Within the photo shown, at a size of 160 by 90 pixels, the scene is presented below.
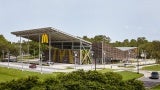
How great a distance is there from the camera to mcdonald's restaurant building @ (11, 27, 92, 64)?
99.9 m

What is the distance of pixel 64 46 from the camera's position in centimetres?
11600

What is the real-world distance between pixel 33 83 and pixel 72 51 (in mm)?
90016

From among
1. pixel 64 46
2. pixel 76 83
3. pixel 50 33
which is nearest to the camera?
pixel 76 83

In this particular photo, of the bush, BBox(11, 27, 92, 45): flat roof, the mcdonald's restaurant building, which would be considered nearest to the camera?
the bush

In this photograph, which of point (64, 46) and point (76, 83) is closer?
point (76, 83)

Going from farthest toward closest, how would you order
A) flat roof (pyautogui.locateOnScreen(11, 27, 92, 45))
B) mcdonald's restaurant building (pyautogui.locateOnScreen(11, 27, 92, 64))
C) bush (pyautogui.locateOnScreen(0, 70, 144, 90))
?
mcdonald's restaurant building (pyautogui.locateOnScreen(11, 27, 92, 64)), flat roof (pyautogui.locateOnScreen(11, 27, 92, 45)), bush (pyautogui.locateOnScreen(0, 70, 144, 90))

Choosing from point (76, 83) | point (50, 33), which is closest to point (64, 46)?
point (50, 33)

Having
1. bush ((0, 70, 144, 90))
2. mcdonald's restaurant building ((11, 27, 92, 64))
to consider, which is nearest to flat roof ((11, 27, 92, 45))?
mcdonald's restaurant building ((11, 27, 92, 64))

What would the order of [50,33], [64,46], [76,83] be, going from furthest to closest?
[64,46] < [50,33] < [76,83]

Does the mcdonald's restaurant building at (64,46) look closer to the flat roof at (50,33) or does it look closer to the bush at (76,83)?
the flat roof at (50,33)

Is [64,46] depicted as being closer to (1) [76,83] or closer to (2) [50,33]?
(2) [50,33]

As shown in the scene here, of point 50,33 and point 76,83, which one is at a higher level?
point 50,33

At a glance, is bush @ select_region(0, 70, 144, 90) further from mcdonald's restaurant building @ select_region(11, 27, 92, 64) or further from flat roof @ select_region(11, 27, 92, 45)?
mcdonald's restaurant building @ select_region(11, 27, 92, 64)

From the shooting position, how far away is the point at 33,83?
752 inches
